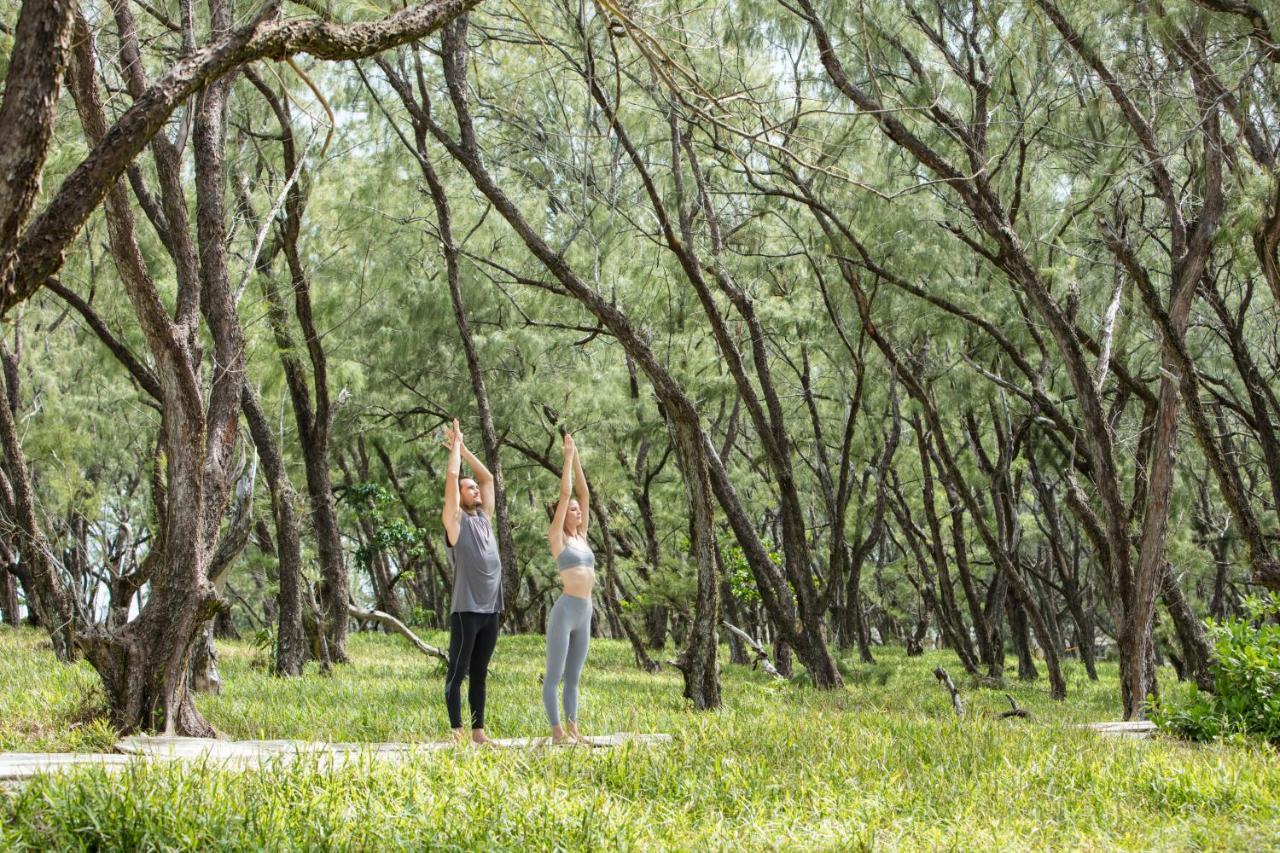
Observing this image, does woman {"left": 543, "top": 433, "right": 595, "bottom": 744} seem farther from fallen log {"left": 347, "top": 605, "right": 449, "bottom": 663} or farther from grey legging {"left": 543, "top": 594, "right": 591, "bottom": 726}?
fallen log {"left": 347, "top": 605, "right": 449, "bottom": 663}

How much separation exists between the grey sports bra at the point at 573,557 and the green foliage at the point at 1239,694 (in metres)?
4.22

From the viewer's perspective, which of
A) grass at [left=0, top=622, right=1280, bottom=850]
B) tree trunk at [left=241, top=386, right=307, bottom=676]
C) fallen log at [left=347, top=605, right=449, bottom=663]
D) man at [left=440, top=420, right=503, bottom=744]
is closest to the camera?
grass at [left=0, top=622, right=1280, bottom=850]

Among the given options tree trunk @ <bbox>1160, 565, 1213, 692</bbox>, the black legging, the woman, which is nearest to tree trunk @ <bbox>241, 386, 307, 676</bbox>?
the black legging

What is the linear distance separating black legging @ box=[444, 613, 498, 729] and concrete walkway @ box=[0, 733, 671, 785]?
A: 0.28m

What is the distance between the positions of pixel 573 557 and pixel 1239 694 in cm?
467

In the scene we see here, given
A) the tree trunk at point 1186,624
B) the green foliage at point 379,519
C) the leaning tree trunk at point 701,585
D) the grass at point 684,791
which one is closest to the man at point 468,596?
the grass at point 684,791

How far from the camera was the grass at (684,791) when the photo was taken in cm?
441

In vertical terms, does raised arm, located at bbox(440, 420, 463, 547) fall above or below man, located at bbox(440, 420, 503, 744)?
above

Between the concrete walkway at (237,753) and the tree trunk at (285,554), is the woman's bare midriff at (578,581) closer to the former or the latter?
the concrete walkway at (237,753)

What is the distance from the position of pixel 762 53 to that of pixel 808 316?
14.0 feet

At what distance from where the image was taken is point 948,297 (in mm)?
13633

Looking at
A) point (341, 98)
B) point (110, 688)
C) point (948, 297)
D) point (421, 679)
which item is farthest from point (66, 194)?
point (948, 297)

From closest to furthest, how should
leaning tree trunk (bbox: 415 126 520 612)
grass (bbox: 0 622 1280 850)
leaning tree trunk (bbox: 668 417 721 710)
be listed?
grass (bbox: 0 622 1280 850)
leaning tree trunk (bbox: 668 417 721 710)
leaning tree trunk (bbox: 415 126 520 612)

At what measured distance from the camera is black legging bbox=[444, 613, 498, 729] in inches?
276
